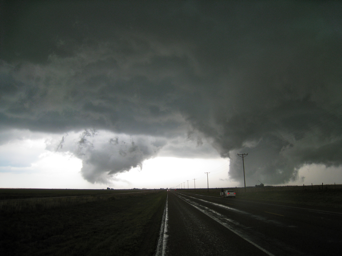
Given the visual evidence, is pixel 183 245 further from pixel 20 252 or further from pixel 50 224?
pixel 50 224

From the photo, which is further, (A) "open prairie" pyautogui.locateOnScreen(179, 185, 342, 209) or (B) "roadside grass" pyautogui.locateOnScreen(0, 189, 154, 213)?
(A) "open prairie" pyautogui.locateOnScreen(179, 185, 342, 209)

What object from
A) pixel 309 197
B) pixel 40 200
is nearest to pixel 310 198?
pixel 309 197

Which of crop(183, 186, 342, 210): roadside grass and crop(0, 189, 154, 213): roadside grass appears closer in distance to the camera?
crop(0, 189, 154, 213): roadside grass

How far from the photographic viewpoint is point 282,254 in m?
6.12

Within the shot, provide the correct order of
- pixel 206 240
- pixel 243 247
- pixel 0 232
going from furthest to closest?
pixel 0 232 < pixel 206 240 < pixel 243 247

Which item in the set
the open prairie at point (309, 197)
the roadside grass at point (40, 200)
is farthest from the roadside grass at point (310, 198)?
the roadside grass at point (40, 200)

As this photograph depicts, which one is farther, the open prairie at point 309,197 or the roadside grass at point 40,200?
the open prairie at point 309,197

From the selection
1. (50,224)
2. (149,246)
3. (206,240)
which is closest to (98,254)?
(149,246)

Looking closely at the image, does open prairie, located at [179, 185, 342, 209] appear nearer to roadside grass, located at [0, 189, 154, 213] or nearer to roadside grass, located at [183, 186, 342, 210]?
roadside grass, located at [183, 186, 342, 210]

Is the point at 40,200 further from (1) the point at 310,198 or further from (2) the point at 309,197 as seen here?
(2) the point at 309,197

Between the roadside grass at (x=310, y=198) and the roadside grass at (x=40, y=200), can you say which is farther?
the roadside grass at (x=310, y=198)

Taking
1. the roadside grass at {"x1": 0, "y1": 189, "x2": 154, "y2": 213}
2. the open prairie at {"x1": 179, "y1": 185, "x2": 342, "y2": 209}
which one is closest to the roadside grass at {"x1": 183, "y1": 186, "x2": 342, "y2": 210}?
the open prairie at {"x1": 179, "y1": 185, "x2": 342, "y2": 209}

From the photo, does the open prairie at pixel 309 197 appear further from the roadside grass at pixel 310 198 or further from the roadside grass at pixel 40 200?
the roadside grass at pixel 40 200

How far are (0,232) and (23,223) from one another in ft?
9.49
